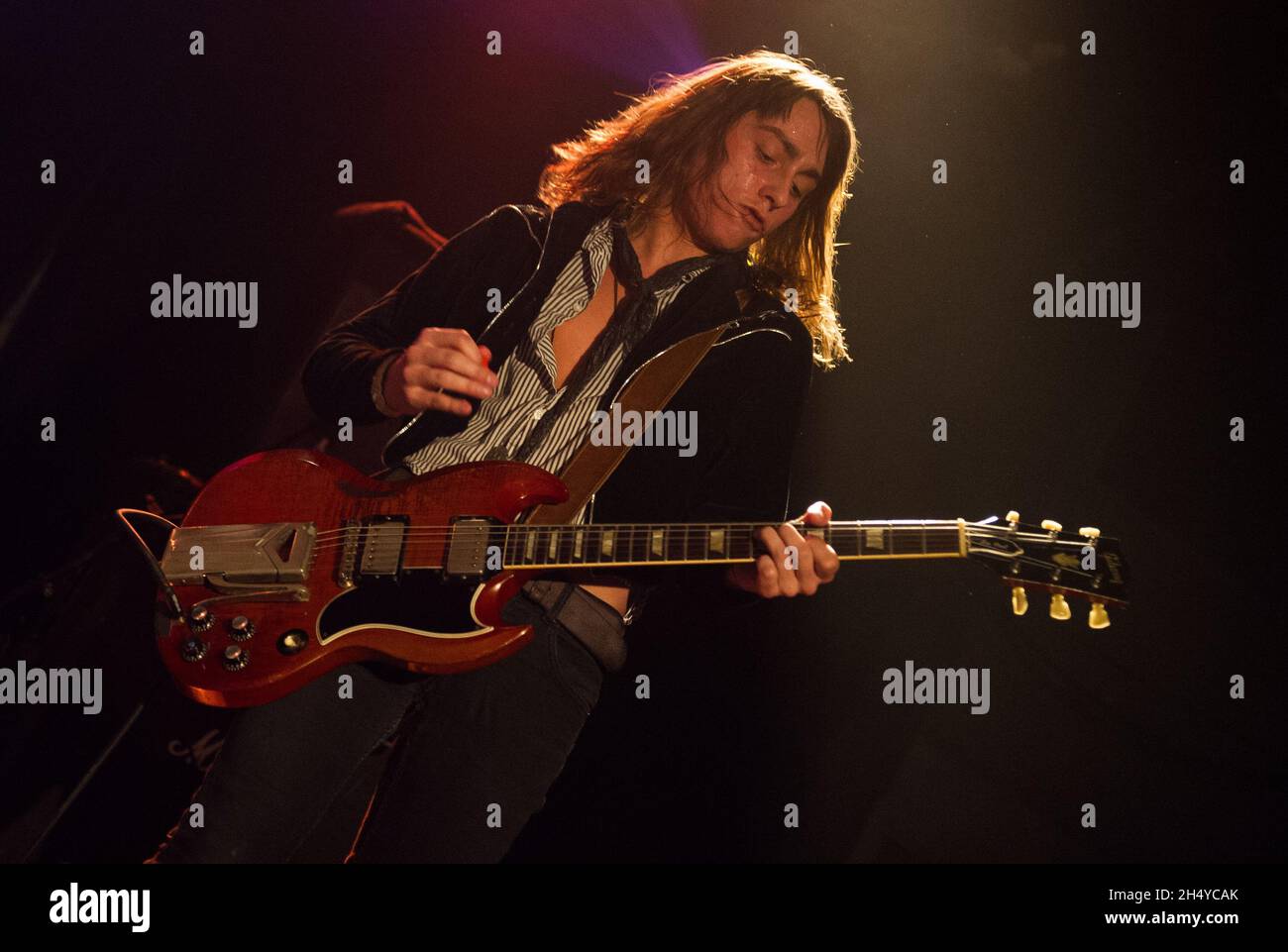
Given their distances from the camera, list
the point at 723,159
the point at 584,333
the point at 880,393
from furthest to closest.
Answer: the point at 880,393
the point at 723,159
the point at 584,333

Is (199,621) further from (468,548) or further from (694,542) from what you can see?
(694,542)

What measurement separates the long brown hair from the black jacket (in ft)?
0.49

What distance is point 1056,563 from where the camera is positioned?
83.7 inches

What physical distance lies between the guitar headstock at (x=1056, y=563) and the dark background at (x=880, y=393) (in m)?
0.58

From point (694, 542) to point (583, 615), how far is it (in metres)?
0.35

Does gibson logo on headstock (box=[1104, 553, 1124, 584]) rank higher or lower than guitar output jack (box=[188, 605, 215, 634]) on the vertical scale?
higher

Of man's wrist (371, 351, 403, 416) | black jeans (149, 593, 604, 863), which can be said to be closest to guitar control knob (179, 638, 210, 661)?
black jeans (149, 593, 604, 863)

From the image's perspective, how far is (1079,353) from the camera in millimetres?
2723

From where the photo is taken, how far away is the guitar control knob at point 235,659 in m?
2.04

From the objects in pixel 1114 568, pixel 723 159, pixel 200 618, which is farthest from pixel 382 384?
pixel 1114 568

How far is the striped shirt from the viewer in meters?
2.37

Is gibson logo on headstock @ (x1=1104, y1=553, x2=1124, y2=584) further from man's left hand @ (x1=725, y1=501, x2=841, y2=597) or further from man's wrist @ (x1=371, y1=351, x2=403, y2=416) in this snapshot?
man's wrist @ (x1=371, y1=351, x2=403, y2=416)

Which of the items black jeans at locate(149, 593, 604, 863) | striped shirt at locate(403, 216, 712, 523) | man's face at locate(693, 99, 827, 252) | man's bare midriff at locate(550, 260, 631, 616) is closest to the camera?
black jeans at locate(149, 593, 604, 863)
